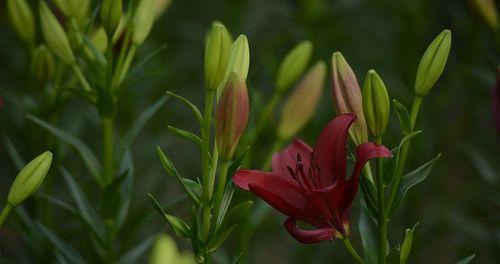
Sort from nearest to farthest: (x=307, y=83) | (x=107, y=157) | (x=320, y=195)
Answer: (x=320, y=195)
(x=107, y=157)
(x=307, y=83)

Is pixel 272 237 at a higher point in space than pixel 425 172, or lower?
lower

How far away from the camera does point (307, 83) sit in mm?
983

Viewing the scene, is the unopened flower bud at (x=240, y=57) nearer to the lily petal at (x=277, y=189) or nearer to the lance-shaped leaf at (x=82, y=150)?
the lily petal at (x=277, y=189)

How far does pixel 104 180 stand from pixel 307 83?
0.26 m

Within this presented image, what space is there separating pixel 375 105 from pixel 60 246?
0.33 metres

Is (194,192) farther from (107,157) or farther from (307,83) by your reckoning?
(307,83)

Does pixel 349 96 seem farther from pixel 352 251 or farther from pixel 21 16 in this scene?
pixel 21 16

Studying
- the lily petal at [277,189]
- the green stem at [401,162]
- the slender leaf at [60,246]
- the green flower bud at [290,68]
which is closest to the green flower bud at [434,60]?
the green stem at [401,162]

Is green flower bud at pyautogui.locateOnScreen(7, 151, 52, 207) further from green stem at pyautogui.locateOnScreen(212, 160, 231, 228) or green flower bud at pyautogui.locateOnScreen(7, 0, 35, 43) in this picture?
green flower bud at pyautogui.locateOnScreen(7, 0, 35, 43)

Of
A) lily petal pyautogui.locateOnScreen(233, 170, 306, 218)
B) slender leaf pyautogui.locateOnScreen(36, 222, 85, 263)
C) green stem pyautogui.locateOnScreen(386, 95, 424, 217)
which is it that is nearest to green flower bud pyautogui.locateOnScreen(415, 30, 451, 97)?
green stem pyautogui.locateOnScreen(386, 95, 424, 217)

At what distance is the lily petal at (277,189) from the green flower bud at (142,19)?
0.24 meters

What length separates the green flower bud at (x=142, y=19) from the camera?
0.84 m

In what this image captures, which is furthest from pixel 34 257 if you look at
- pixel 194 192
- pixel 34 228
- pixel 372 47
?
pixel 372 47

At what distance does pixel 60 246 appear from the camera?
32.8 inches
